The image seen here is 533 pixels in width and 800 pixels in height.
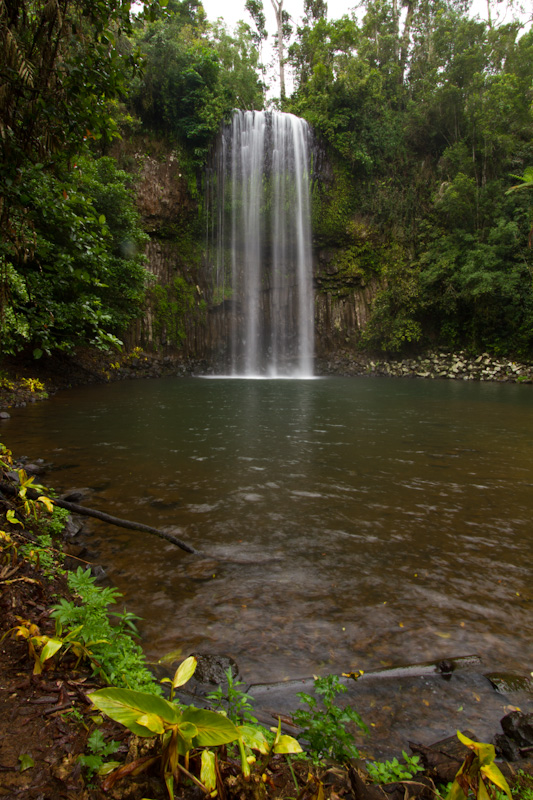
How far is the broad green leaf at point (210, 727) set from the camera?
1146 mm

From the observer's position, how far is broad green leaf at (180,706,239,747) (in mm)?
1146

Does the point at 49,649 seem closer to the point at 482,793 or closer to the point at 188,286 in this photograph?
the point at 482,793

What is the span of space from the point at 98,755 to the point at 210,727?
370 mm

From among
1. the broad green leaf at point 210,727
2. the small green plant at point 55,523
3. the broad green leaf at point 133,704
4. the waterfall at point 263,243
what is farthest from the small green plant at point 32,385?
the waterfall at point 263,243

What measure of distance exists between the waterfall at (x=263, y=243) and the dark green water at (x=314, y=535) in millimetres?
17985

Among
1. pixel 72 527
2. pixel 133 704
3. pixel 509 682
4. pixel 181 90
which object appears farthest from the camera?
pixel 181 90

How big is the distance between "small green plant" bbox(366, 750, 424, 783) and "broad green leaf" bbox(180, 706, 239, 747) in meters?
0.65

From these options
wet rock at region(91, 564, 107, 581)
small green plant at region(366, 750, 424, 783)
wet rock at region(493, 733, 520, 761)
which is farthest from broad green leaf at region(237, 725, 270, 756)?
wet rock at region(91, 564, 107, 581)

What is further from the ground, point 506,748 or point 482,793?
point 482,793

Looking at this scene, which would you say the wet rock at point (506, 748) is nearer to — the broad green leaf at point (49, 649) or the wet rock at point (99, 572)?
the broad green leaf at point (49, 649)

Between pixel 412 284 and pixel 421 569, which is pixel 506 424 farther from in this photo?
pixel 412 284

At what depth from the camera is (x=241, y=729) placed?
49.5 inches

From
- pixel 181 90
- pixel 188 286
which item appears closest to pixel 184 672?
pixel 188 286

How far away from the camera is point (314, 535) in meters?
3.74
